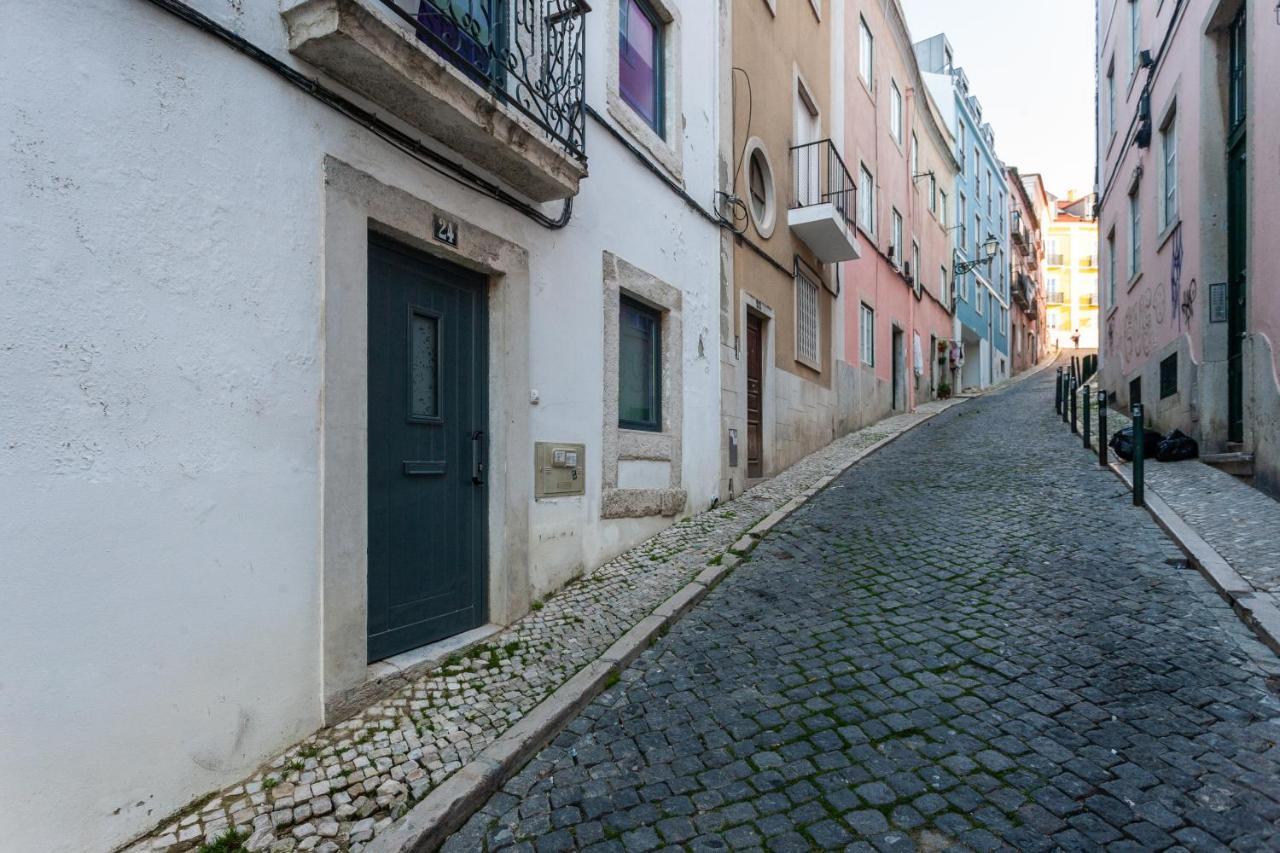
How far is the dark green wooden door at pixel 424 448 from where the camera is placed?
4035mm

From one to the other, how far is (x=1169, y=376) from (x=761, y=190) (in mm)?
6324

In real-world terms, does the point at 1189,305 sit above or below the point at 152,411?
above

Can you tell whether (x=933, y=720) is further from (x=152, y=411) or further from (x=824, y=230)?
(x=824, y=230)

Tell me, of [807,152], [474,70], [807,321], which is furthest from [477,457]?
[807,152]

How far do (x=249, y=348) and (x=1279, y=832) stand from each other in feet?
14.1

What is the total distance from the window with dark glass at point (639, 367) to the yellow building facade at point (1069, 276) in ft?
180

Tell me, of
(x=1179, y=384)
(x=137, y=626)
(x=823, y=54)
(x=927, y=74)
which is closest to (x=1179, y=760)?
(x=137, y=626)

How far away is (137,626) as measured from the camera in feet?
9.05

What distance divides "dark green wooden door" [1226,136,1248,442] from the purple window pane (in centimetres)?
670

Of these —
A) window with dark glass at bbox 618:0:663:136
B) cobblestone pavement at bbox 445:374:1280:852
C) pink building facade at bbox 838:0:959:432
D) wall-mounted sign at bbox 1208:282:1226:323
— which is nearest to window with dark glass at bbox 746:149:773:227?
window with dark glass at bbox 618:0:663:136

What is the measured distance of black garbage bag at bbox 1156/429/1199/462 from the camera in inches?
352

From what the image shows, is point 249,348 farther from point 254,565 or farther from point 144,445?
point 254,565

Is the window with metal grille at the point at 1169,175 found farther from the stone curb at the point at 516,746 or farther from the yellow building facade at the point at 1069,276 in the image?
the yellow building facade at the point at 1069,276

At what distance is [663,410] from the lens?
23.5 feet
